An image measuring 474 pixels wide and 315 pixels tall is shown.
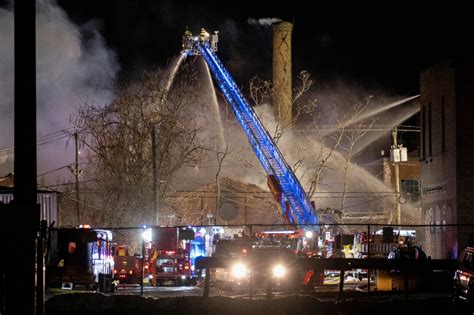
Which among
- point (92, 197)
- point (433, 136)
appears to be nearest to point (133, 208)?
point (92, 197)

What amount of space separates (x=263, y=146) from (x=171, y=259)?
15.2m

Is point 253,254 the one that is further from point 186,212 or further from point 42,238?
point 186,212

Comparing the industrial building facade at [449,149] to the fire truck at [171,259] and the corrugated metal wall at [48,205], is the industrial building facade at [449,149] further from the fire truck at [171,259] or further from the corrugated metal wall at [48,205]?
the corrugated metal wall at [48,205]

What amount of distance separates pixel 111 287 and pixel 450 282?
12.1 meters

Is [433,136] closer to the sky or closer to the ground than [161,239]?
closer to the sky

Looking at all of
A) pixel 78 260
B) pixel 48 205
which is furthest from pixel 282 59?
pixel 78 260

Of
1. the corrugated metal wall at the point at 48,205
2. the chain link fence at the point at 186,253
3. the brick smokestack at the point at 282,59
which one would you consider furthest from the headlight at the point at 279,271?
the brick smokestack at the point at 282,59

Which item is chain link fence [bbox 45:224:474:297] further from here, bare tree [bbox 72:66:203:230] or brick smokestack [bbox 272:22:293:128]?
brick smokestack [bbox 272:22:293:128]

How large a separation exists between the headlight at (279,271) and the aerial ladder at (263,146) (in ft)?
53.2

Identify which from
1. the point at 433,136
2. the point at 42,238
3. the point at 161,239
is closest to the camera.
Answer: the point at 42,238

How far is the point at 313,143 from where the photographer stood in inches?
2415

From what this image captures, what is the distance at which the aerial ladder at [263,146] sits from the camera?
141ft

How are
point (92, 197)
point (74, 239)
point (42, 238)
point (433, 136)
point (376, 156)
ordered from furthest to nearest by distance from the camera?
1. point (376, 156)
2. point (92, 197)
3. point (433, 136)
4. point (74, 239)
5. point (42, 238)

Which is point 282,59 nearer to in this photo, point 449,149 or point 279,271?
point 449,149
